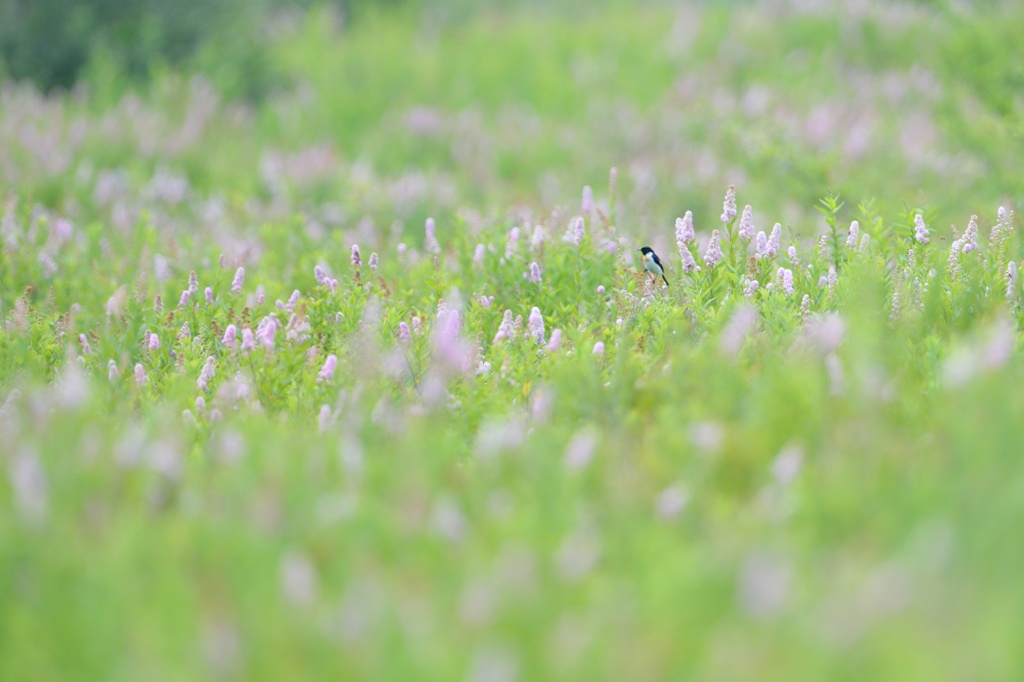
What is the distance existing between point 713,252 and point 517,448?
1.77 m

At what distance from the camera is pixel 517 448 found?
10.1 feet

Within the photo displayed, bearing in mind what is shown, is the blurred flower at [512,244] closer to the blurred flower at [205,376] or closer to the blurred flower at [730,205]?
the blurred flower at [730,205]

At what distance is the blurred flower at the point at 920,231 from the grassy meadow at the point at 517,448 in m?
0.02

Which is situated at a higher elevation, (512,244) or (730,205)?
(512,244)

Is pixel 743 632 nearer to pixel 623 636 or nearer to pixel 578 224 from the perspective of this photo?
pixel 623 636

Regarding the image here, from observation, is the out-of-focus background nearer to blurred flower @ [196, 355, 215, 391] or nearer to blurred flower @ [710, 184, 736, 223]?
blurred flower @ [710, 184, 736, 223]

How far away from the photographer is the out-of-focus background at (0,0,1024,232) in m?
8.96

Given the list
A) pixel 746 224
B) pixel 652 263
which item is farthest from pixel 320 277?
pixel 746 224

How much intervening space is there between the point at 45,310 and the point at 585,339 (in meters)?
2.60

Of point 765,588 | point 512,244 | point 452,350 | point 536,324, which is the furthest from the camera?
point 512,244

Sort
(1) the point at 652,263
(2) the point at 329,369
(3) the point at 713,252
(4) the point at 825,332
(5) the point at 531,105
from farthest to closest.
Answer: (5) the point at 531,105 < (1) the point at 652,263 < (3) the point at 713,252 < (2) the point at 329,369 < (4) the point at 825,332

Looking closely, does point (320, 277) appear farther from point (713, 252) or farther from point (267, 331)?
point (713, 252)

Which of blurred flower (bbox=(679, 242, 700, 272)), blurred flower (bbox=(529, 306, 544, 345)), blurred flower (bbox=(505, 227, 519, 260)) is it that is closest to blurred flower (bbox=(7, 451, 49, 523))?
blurred flower (bbox=(529, 306, 544, 345))

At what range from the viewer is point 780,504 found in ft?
8.91
